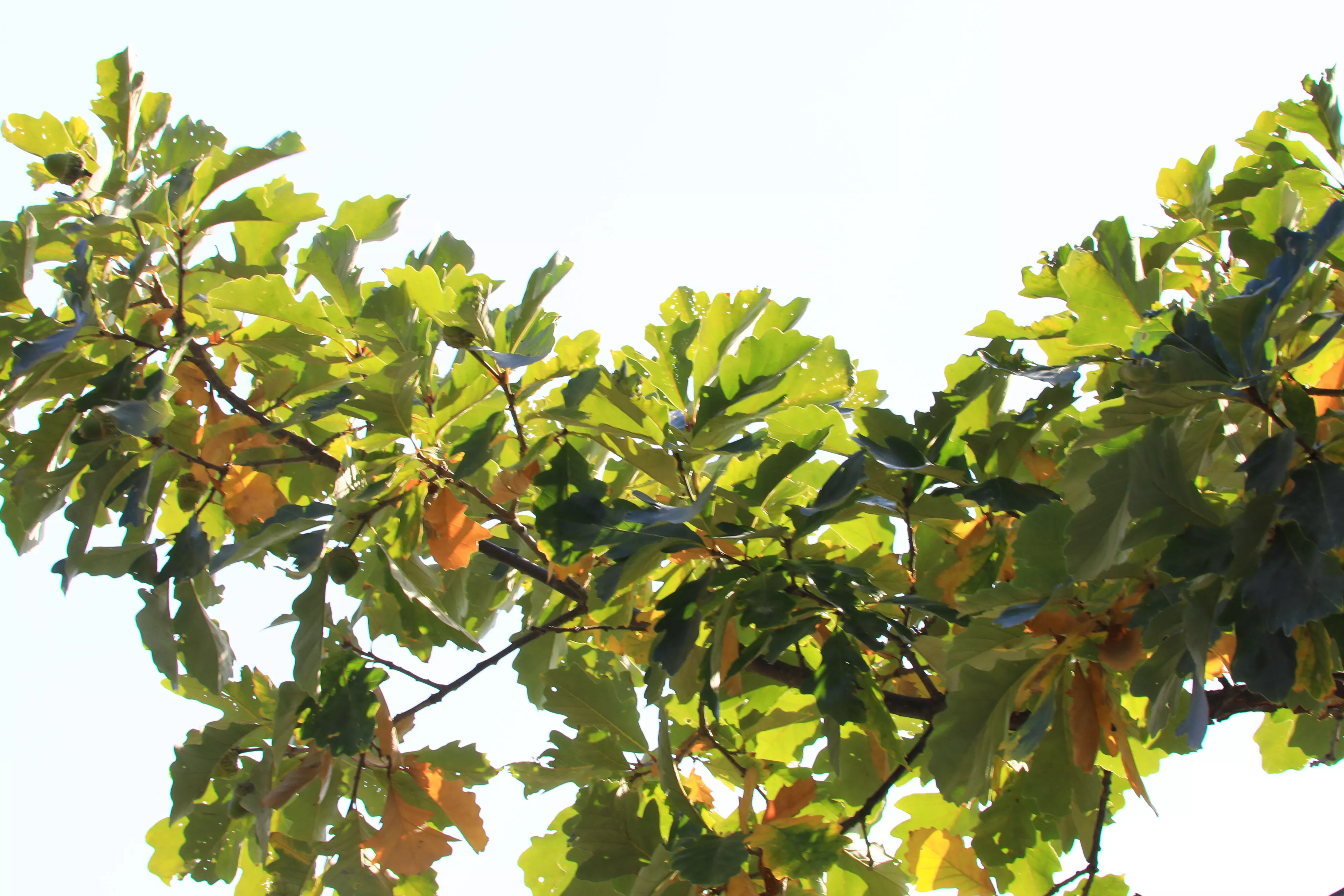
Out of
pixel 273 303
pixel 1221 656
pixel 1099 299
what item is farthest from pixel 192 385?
pixel 1221 656

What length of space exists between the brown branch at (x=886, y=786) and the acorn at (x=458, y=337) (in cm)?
87

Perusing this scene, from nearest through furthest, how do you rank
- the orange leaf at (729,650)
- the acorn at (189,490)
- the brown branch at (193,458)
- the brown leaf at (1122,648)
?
1. the brown leaf at (1122,648)
2. the orange leaf at (729,650)
3. the brown branch at (193,458)
4. the acorn at (189,490)

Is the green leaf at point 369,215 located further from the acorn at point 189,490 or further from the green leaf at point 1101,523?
the green leaf at point 1101,523

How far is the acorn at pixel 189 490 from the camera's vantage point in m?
1.75

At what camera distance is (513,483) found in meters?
1.43

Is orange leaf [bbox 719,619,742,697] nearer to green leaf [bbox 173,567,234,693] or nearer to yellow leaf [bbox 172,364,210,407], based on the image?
green leaf [bbox 173,567,234,693]

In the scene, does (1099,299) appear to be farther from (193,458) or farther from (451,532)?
(193,458)

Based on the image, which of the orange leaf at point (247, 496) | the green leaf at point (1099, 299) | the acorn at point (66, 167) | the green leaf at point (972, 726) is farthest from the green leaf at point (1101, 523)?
the acorn at point (66, 167)

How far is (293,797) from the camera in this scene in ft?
5.62

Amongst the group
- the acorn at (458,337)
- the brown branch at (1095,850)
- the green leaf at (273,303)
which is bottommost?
the brown branch at (1095,850)

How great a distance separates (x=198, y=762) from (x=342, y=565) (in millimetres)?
476

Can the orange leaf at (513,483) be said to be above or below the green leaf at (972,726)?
above

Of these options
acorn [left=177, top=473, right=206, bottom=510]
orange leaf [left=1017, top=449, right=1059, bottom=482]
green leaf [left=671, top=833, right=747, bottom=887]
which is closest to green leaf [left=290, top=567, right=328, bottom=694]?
acorn [left=177, top=473, right=206, bottom=510]

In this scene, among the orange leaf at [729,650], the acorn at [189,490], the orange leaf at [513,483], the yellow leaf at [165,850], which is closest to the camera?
the orange leaf at [729,650]
